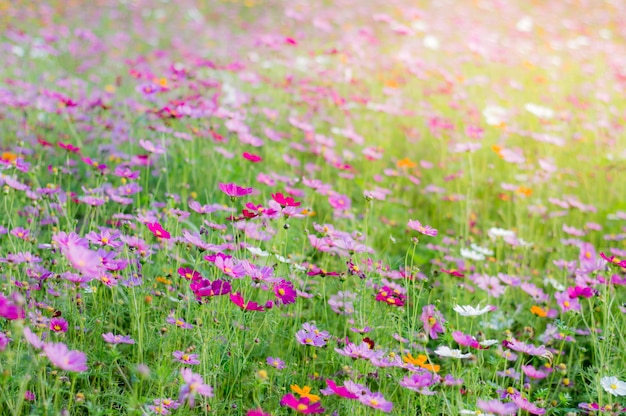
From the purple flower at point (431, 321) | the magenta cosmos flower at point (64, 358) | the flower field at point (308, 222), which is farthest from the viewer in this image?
the purple flower at point (431, 321)

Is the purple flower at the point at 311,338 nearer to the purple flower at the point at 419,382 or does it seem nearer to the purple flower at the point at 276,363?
the purple flower at the point at 276,363

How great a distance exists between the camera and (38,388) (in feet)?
4.55

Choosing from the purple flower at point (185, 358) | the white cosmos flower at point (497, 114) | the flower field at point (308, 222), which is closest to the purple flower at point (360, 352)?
the flower field at point (308, 222)

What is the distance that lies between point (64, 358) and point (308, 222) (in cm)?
162

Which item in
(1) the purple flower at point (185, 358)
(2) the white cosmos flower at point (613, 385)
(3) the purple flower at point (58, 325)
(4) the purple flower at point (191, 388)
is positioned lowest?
(2) the white cosmos flower at point (613, 385)

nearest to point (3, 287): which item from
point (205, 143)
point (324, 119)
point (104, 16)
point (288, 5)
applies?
point (205, 143)

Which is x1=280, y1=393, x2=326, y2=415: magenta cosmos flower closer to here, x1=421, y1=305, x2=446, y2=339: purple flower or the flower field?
the flower field

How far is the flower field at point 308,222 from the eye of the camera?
5.01 ft

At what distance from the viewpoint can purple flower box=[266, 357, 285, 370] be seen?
1.54 m

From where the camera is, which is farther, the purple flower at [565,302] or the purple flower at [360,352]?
the purple flower at [565,302]

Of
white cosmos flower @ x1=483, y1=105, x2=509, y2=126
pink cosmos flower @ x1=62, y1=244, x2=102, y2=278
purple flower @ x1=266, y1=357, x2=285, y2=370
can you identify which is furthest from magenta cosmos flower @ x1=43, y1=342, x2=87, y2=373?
white cosmos flower @ x1=483, y1=105, x2=509, y2=126

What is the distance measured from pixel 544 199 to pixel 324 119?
3.97 ft

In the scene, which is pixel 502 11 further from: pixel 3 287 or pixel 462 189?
pixel 3 287

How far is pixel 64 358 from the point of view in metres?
1.17
